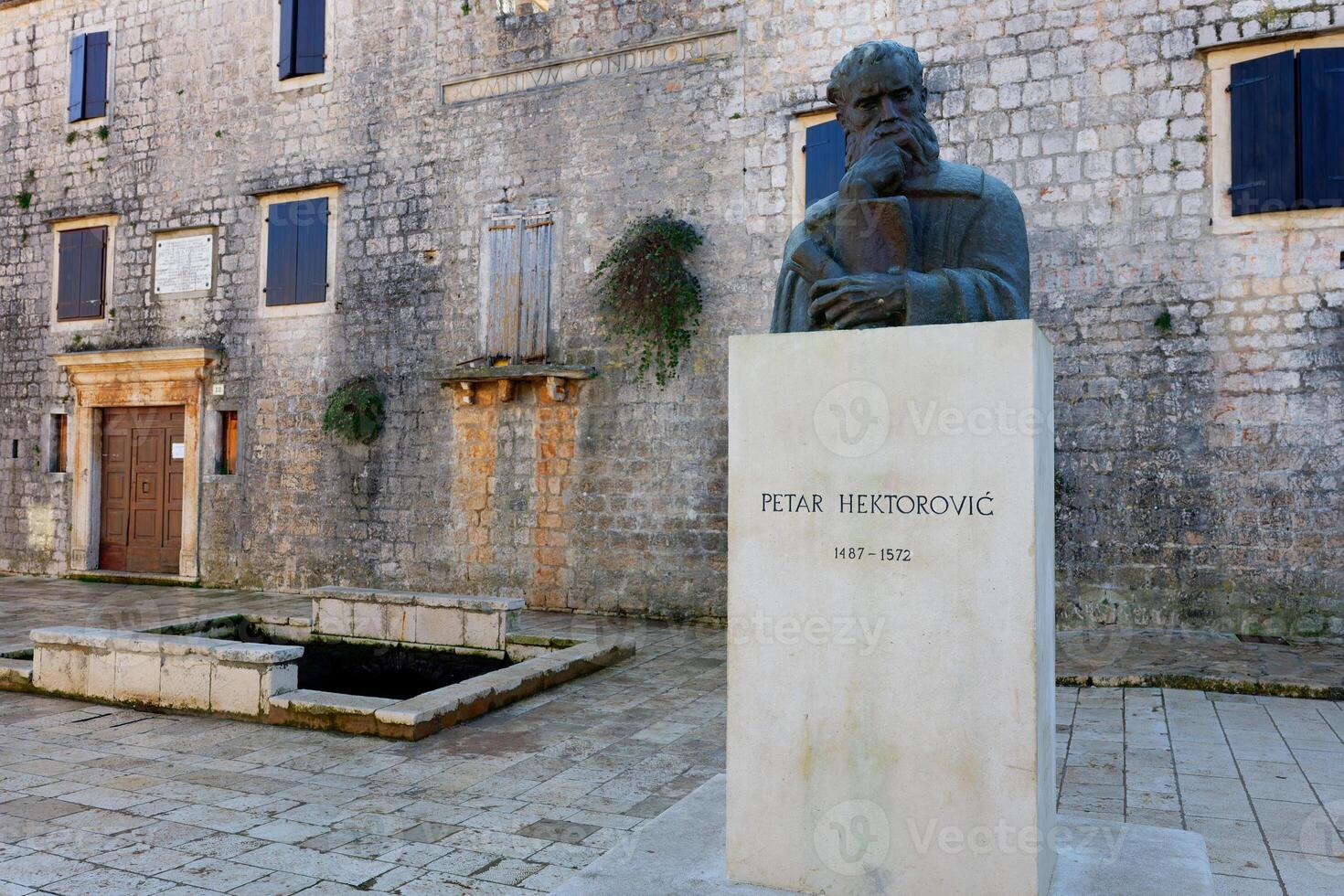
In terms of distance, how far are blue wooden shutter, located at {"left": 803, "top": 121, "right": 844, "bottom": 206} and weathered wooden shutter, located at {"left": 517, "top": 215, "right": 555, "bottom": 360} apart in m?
2.78

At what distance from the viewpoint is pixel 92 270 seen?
12914 mm

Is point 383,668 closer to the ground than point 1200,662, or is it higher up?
closer to the ground

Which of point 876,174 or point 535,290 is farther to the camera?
point 535,290

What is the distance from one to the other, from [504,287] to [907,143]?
808 cm

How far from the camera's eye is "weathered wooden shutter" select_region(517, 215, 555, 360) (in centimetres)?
1033

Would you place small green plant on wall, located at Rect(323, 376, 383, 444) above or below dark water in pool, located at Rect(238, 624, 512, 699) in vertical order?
above

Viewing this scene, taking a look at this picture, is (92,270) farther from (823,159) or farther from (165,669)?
(823,159)

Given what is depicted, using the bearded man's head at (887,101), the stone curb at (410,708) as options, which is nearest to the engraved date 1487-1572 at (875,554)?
the bearded man's head at (887,101)

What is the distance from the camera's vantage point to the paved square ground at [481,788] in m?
3.34

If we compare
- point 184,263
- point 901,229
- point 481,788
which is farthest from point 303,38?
point 901,229

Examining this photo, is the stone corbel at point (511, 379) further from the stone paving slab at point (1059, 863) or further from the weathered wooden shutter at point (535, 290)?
the stone paving slab at point (1059, 863)

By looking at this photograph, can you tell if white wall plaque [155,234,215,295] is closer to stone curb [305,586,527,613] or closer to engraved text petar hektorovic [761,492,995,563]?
stone curb [305,586,527,613]

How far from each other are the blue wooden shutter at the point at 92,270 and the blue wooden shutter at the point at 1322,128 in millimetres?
13348

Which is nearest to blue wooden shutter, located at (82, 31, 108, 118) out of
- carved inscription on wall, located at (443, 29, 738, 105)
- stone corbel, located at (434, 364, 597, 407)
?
carved inscription on wall, located at (443, 29, 738, 105)
